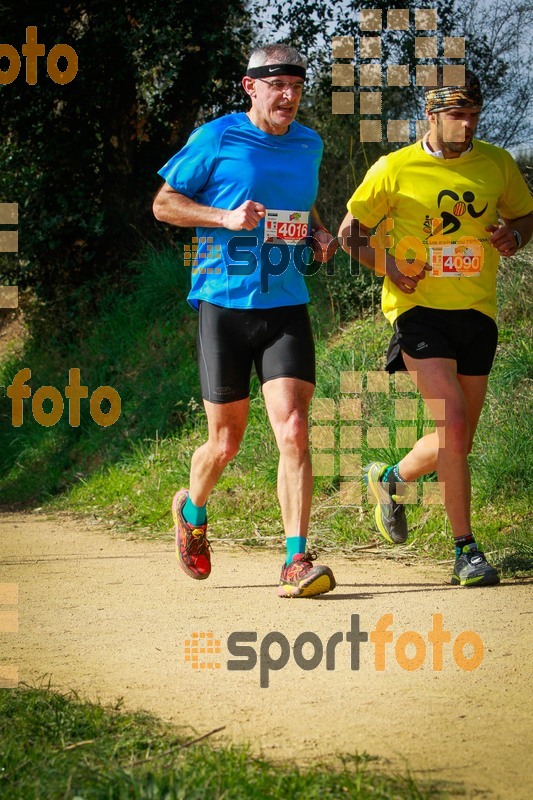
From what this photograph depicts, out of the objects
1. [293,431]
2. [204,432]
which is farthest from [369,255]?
[204,432]

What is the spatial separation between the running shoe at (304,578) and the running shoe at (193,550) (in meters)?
0.56

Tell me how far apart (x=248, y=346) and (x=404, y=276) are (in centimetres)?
82

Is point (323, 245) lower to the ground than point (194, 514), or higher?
higher

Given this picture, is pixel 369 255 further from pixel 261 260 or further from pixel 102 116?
pixel 102 116

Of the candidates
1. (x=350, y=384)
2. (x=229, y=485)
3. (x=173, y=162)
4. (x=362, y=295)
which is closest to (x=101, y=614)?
(x=173, y=162)

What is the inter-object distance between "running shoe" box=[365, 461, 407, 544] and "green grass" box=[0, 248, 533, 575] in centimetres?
37

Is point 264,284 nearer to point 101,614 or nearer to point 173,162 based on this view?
point 173,162

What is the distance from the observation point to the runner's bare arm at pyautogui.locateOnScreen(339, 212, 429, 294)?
18.5 feet

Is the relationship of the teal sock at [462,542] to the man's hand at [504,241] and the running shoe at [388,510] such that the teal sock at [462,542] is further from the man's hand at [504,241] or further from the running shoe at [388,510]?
the man's hand at [504,241]

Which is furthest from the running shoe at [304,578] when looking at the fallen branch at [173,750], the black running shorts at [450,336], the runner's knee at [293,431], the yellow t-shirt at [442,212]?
the fallen branch at [173,750]

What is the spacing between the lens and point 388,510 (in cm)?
636

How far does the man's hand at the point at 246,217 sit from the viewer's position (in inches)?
207

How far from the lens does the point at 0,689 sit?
3.82m

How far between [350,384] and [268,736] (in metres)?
5.46
